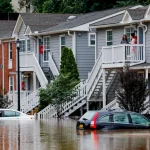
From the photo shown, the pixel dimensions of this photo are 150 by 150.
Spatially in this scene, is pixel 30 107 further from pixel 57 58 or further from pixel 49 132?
pixel 49 132

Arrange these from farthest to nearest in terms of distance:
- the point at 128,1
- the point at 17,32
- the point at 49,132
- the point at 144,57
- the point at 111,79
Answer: the point at 128,1 → the point at 17,32 → the point at 111,79 → the point at 144,57 → the point at 49,132

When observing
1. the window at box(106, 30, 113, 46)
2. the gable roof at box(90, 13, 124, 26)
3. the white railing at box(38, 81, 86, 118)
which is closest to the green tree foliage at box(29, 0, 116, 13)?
the gable roof at box(90, 13, 124, 26)

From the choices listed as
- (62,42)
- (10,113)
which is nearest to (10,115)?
(10,113)

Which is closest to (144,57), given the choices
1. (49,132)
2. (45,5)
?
(49,132)

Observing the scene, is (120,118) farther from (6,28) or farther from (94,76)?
(6,28)

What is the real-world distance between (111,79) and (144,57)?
17.6 feet

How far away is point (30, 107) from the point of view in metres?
61.1

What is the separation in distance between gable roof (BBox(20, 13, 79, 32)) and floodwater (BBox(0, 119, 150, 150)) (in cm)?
2421

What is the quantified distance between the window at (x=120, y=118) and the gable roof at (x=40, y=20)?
26941 mm

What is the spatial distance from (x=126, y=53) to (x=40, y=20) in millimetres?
19638

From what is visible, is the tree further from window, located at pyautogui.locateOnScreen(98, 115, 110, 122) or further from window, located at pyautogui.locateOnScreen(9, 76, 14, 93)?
window, located at pyautogui.locateOnScreen(9, 76, 14, 93)

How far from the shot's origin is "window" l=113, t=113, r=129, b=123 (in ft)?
125

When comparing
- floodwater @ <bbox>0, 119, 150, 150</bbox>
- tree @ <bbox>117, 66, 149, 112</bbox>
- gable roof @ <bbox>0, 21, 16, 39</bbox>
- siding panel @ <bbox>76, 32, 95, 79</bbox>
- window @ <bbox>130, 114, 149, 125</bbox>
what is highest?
gable roof @ <bbox>0, 21, 16, 39</bbox>

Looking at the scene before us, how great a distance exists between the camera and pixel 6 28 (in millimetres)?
76312
